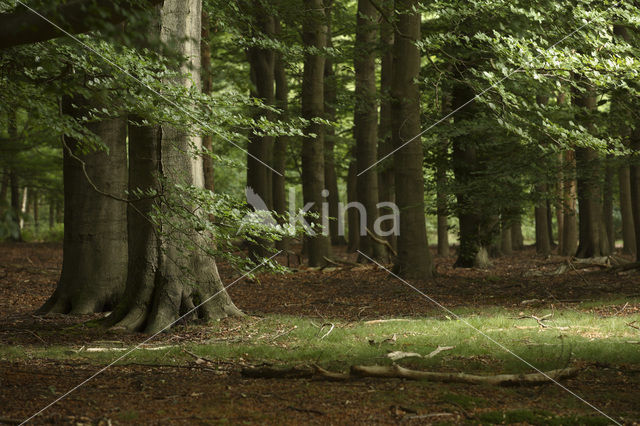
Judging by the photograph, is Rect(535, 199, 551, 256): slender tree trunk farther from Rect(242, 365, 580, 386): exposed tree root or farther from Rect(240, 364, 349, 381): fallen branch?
Rect(240, 364, 349, 381): fallen branch

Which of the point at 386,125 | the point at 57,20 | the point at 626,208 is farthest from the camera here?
the point at 626,208

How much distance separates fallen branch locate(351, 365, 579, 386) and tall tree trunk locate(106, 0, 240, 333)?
11.4 ft

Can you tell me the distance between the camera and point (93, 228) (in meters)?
9.66

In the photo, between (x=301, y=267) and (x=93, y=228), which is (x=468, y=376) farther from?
(x=301, y=267)

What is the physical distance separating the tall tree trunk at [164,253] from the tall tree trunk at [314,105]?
587 cm

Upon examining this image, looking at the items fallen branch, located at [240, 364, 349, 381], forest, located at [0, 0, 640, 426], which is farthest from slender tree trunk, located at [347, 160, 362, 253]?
fallen branch, located at [240, 364, 349, 381]

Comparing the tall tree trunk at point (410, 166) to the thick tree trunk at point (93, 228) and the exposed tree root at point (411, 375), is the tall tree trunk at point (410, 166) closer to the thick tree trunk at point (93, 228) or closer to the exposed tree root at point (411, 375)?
the thick tree trunk at point (93, 228)

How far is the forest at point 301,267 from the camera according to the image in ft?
15.8

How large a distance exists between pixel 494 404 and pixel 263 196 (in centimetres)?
1451

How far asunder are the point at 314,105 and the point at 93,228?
7085mm

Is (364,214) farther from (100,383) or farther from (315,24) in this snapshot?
(100,383)

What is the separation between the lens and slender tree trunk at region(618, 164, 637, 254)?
68.3 ft

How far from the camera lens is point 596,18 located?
25.8ft

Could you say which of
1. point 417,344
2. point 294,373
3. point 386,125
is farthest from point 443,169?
point 294,373
